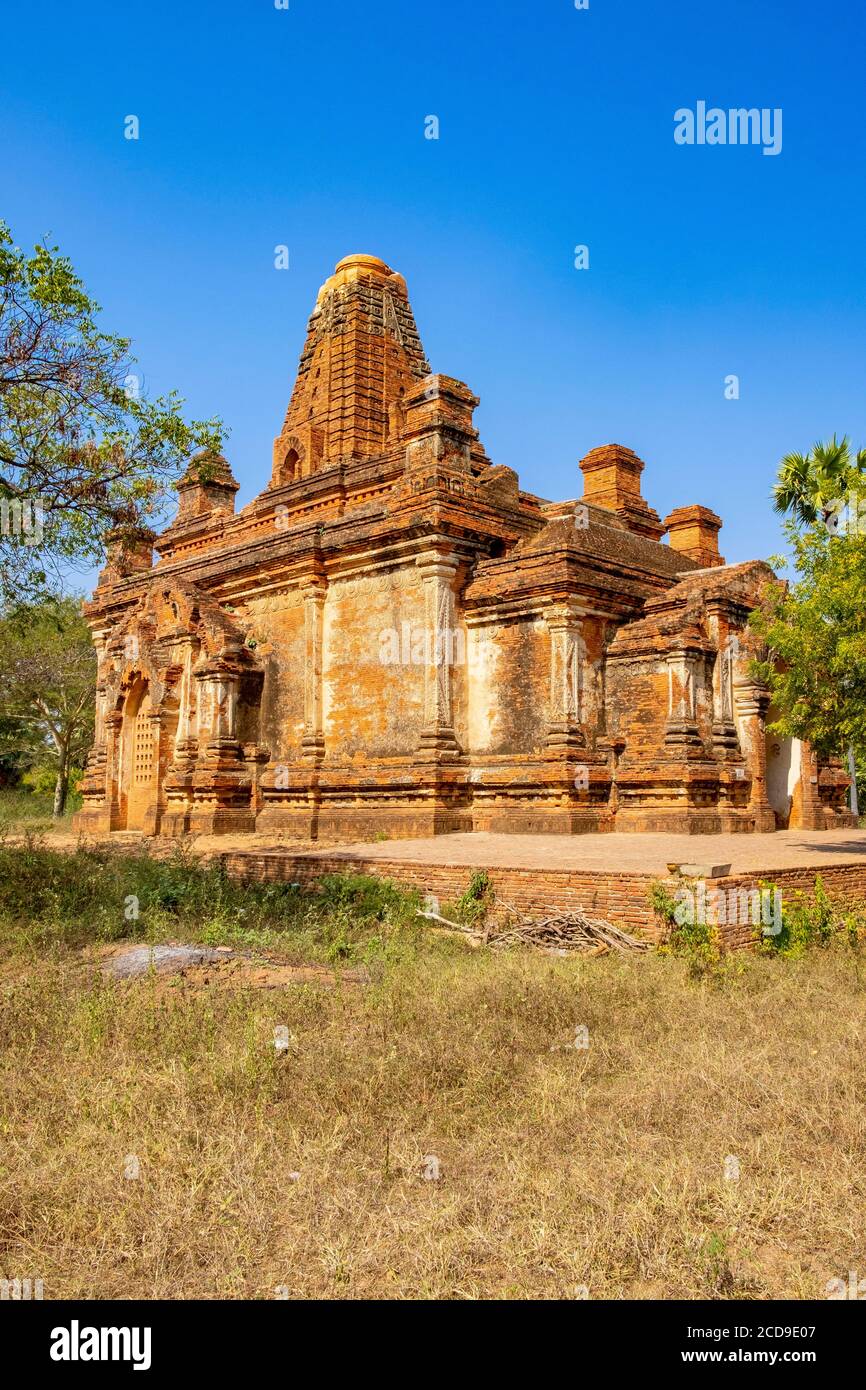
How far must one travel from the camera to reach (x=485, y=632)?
15203mm

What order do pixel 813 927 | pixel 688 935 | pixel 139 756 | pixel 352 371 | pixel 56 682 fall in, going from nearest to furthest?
pixel 688 935 < pixel 813 927 < pixel 352 371 < pixel 139 756 < pixel 56 682

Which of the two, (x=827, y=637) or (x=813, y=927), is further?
(x=827, y=637)

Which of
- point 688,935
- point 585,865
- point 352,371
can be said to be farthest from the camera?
point 352,371

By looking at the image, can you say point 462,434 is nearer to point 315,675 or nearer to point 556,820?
point 315,675

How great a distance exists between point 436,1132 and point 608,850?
6.80 metres

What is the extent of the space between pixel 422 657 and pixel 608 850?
5135mm

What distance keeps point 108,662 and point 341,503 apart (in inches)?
299

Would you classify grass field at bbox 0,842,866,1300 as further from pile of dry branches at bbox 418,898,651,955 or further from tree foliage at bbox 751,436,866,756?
tree foliage at bbox 751,436,866,756

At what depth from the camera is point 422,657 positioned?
15.0 metres

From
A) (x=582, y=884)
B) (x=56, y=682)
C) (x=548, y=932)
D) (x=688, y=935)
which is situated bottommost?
(x=548, y=932)

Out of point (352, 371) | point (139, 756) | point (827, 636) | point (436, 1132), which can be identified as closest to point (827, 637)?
point (827, 636)

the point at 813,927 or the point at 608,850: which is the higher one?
the point at 608,850

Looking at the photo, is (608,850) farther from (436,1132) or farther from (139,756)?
(139,756)

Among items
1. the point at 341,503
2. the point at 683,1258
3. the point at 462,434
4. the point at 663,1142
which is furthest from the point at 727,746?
the point at 683,1258
